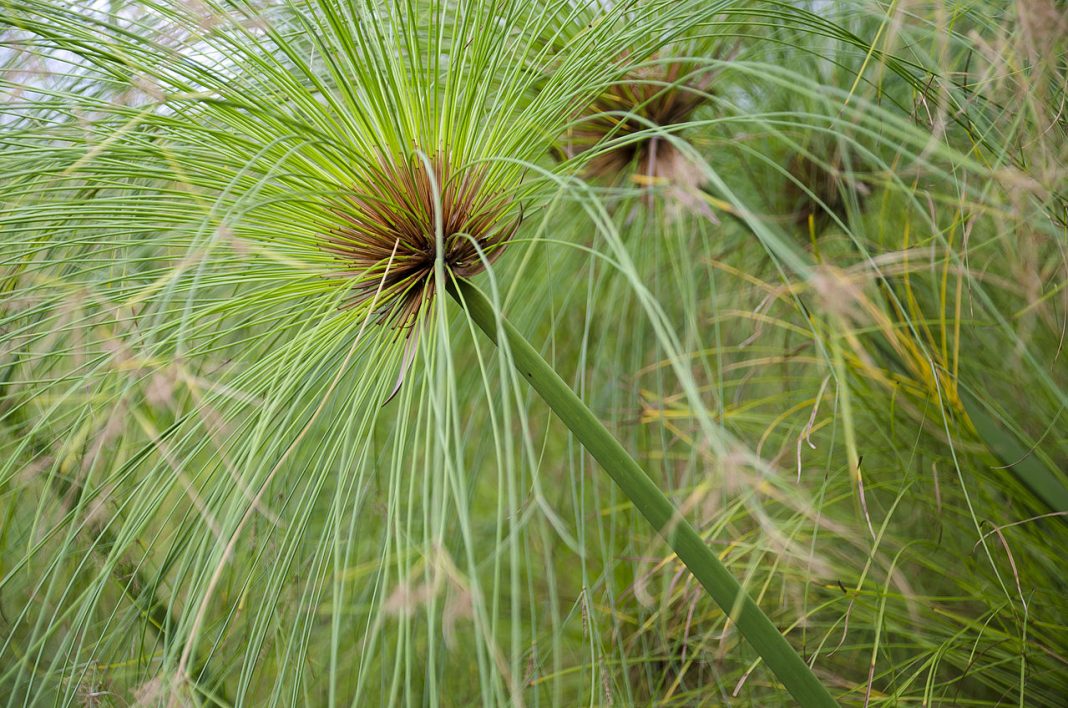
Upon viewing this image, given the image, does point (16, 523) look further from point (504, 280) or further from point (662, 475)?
point (662, 475)

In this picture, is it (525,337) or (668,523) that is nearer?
(668,523)

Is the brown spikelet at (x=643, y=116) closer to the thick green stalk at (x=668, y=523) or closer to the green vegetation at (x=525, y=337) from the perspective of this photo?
the green vegetation at (x=525, y=337)

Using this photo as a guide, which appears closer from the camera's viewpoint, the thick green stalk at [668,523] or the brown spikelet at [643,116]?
the thick green stalk at [668,523]

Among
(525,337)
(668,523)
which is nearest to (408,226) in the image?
(668,523)

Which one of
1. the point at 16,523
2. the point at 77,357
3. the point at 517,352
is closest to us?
the point at 517,352

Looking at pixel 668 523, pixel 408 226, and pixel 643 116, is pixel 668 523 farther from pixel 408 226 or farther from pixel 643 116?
pixel 643 116

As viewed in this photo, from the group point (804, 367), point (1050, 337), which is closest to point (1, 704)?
point (804, 367)

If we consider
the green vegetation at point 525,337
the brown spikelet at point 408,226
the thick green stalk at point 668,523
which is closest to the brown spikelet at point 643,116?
the green vegetation at point 525,337
